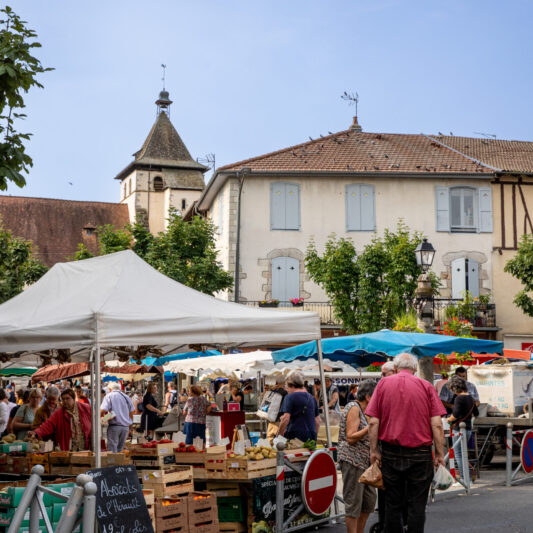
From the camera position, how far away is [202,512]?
7922mm

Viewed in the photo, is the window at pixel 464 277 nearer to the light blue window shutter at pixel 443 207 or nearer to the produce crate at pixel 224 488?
the light blue window shutter at pixel 443 207

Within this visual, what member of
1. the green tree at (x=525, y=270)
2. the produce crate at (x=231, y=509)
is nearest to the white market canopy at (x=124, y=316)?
the produce crate at (x=231, y=509)

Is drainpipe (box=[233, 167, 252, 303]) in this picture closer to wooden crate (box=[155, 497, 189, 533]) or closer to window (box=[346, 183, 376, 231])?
window (box=[346, 183, 376, 231])

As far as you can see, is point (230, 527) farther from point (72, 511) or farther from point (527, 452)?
point (527, 452)

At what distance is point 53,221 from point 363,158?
116ft

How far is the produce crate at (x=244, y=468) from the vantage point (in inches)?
332

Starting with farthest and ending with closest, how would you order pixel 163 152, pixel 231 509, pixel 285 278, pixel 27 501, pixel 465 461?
pixel 163 152, pixel 285 278, pixel 465 461, pixel 231 509, pixel 27 501

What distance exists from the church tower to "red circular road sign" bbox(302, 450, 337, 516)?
56574 mm

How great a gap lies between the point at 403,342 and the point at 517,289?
76.6ft

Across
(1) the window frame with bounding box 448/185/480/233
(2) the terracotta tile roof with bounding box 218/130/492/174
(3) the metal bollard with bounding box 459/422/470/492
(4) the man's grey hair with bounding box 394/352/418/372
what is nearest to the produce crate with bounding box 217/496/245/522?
(4) the man's grey hair with bounding box 394/352/418/372

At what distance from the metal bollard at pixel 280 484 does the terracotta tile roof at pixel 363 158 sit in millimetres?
26369

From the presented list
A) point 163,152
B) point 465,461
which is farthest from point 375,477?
point 163,152

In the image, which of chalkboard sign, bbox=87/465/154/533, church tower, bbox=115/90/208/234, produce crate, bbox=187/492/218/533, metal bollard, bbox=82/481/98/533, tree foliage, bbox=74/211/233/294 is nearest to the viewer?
metal bollard, bbox=82/481/98/533

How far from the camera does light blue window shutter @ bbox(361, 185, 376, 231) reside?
3459cm
